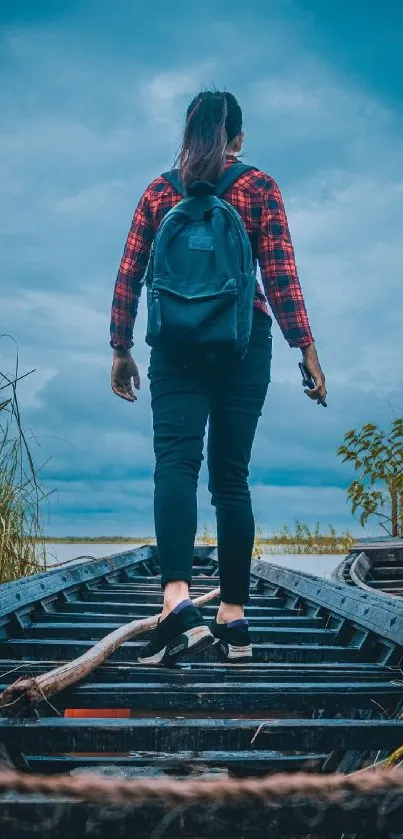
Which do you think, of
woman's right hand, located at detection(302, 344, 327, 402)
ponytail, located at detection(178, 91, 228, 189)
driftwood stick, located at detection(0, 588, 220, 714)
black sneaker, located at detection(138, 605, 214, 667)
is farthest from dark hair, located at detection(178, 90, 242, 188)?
driftwood stick, located at detection(0, 588, 220, 714)

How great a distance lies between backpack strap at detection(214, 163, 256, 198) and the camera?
2469 mm

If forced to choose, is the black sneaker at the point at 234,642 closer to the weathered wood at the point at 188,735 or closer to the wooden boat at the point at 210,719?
the wooden boat at the point at 210,719

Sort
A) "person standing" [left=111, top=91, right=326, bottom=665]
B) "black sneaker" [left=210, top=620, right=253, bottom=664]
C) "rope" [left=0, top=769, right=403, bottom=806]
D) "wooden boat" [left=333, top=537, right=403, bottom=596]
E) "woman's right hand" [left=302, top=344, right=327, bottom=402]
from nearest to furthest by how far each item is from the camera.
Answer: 1. "rope" [left=0, top=769, right=403, bottom=806]
2. "person standing" [left=111, top=91, right=326, bottom=665]
3. "black sneaker" [left=210, top=620, right=253, bottom=664]
4. "woman's right hand" [left=302, top=344, right=327, bottom=402]
5. "wooden boat" [left=333, top=537, right=403, bottom=596]

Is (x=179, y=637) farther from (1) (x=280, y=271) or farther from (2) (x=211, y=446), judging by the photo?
(1) (x=280, y=271)

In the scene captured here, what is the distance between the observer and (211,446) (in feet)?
8.25

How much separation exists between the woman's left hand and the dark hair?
0.62m

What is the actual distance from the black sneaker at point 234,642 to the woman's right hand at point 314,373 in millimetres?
743

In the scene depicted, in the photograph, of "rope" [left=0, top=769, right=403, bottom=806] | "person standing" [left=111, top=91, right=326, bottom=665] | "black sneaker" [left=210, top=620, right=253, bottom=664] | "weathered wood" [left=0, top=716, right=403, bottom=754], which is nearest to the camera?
"rope" [left=0, top=769, right=403, bottom=806]

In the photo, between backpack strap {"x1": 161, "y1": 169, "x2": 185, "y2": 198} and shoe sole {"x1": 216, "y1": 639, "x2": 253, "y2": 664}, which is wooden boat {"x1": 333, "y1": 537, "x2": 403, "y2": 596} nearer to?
shoe sole {"x1": 216, "y1": 639, "x2": 253, "y2": 664}

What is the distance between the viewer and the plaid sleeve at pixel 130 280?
265 cm

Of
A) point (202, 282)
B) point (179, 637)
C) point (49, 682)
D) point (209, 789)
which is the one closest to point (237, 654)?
point (179, 637)

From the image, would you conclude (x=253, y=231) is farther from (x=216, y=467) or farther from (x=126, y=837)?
(x=126, y=837)

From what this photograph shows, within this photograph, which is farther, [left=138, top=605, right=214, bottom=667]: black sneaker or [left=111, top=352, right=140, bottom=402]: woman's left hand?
[left=111, top=352, right=140, bottom=402]: woman's left hand

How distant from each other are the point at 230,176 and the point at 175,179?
0.59 feet
